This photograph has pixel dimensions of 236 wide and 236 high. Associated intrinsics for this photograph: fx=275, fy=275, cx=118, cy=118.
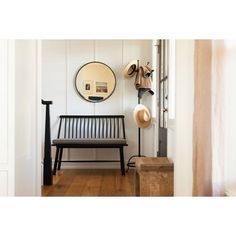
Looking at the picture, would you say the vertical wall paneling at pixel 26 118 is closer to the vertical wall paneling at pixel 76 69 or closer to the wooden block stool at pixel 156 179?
the wooden block stool at pixel 156 179

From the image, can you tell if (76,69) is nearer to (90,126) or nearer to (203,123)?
(90,126)

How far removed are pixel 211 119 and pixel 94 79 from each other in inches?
133

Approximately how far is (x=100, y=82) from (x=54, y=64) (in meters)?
0.78

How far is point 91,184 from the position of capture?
3.30m

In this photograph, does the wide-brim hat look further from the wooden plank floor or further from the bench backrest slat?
the wooden plank floor

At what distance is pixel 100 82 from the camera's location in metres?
4.32

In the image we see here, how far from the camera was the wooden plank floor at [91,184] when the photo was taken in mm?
2881

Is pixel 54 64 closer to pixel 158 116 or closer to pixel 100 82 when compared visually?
pixel 100 82

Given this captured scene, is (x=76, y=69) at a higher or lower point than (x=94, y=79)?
higher

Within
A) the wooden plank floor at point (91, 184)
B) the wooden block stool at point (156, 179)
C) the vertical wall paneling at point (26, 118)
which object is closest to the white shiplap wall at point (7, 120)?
the vertical wall paneling at point (26, 118)

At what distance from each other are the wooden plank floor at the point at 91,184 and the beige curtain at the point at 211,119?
1.83 m

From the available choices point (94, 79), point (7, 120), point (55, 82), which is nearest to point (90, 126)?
point (94, 79)

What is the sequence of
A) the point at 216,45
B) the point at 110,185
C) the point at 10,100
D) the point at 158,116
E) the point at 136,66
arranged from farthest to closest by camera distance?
1. the point at 136,66
2. the point at 158,116
3. the point at 110,185
4. the point at 10,100
5. the point at 216,45
